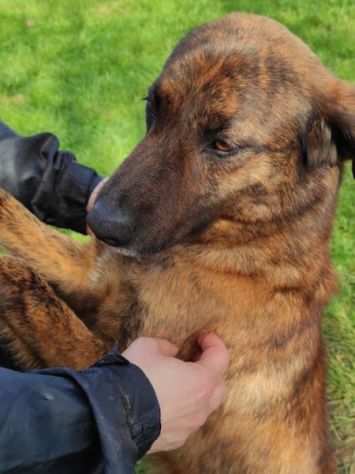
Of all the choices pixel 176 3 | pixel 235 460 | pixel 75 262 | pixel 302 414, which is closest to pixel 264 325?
pixel 302 414

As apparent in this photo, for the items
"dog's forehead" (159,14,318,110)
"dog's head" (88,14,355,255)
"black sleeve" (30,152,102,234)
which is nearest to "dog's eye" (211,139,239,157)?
"dog's head" (88,14,355,255)

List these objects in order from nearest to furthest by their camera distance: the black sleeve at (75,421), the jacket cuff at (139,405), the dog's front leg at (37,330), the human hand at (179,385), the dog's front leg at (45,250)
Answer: the black sleeve at (75,421), the jacket cuff at (139,405), the human hand at (179,385), the dog's front leg at (37,330), the dog's front leg at (45,250)

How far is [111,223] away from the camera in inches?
86.2

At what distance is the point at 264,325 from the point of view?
7.91 feet

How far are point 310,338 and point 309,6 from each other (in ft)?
16.0

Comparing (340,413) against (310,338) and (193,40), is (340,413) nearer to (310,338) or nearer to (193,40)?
(310,338)

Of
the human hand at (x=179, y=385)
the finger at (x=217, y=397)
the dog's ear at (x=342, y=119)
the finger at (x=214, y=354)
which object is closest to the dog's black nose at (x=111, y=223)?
the human hand at (x=179, y=385)

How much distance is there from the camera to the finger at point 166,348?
2270 mm

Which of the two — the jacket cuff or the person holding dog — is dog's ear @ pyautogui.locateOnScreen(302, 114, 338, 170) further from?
the jacket cuff

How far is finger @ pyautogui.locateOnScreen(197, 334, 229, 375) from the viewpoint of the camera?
2203 millimetres

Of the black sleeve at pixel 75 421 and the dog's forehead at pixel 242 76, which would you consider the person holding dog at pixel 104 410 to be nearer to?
the black sleeve at pixel 75 421

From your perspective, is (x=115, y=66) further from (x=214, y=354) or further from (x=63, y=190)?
(x=214, y=354)

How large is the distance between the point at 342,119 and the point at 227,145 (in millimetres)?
486

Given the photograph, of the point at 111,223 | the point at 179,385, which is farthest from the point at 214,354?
the point at 111,223
